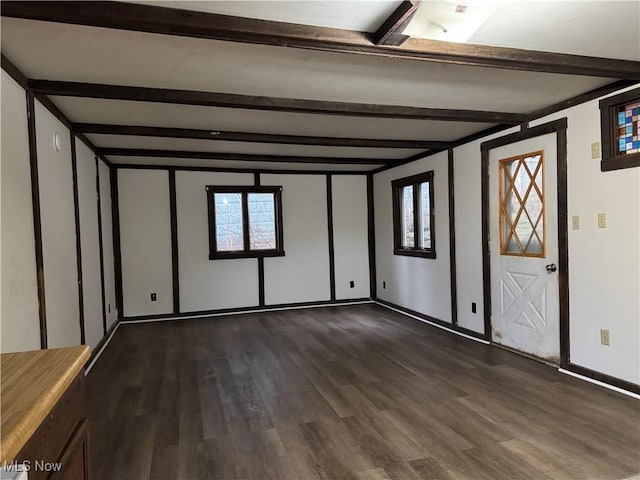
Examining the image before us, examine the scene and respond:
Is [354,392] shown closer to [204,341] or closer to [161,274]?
[204,341]

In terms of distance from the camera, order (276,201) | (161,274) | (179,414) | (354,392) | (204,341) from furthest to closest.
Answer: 1. (276,201)
2. (161,274)
3. (204,341)
4. (354,392)
5. (179,414)

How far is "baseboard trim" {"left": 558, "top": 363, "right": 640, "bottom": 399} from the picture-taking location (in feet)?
9.59

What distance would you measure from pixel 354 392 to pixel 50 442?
96.7 inches

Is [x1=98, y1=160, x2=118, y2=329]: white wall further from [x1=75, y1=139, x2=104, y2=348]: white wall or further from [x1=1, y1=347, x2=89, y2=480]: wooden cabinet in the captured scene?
[x1=1, y1=347, x2=89, y2=480]: wooden cabinet

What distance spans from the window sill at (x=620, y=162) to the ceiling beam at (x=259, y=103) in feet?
3.05

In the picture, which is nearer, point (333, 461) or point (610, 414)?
point (333, 461)

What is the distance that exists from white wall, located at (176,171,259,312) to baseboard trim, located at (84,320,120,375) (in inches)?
40.6

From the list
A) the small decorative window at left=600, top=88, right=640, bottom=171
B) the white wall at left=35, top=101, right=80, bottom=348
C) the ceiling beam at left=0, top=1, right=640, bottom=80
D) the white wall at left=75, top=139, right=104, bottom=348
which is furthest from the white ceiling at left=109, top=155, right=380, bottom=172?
the ceiling beam at left=0, top=1, right=640, bottom=80

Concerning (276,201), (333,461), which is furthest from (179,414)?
(276,201)

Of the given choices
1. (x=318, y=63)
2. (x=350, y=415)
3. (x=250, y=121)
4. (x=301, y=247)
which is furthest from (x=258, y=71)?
(x=301, y=247)

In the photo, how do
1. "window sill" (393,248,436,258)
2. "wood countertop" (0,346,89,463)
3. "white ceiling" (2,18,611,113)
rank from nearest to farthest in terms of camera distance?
"wood countertop" (0,346,89,463) → "white ceiling" (2,18,611,113) → "window sill" (393,248,436,258)

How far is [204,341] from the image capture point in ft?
15.6


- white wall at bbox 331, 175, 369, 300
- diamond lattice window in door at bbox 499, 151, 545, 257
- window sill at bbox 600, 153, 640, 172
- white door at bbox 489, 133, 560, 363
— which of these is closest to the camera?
window sill at bbox 600, 153, 640, 172

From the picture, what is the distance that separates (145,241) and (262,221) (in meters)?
1.75
